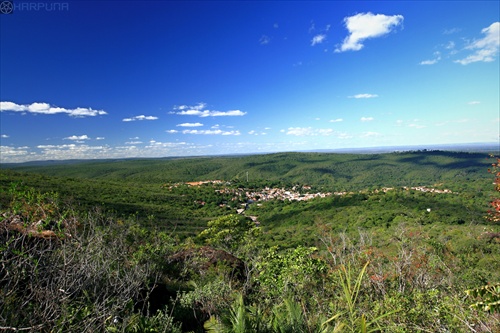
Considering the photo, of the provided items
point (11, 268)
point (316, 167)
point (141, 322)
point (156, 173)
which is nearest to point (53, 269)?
point (11, 268)

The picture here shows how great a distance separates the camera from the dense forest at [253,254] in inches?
139

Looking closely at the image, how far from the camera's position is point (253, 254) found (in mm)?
14641

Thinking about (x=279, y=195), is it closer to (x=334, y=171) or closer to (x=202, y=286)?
(x=334, y=171)

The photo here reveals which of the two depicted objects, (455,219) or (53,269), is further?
(455,219)

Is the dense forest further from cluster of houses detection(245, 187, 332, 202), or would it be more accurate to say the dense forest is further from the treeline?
cluster of houses detection(245, 187, 332, 202)

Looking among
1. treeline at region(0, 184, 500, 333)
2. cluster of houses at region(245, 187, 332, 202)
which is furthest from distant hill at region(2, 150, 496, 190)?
treeline at region(0, 184, 500, 333)

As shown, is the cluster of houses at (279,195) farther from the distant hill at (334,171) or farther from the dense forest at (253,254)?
the distant hill at (334,171)

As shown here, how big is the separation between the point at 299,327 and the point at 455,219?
4629 centimetres

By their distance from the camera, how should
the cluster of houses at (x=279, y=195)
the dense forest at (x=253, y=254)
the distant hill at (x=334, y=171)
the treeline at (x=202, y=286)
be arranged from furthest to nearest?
the distant hill at (x=334, y=171) → the cluster of houses at (x=279, y=195) → the dense forest at (x=253, y=254) → the treeline at (x=202, y=286)

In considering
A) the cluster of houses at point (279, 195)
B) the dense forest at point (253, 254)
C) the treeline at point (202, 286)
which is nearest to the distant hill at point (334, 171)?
the dense forest at point (253, 254)

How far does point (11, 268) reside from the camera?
3150 mm

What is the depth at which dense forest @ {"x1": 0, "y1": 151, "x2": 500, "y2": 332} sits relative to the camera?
354cm

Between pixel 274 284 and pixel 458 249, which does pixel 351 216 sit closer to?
pixel 458 249

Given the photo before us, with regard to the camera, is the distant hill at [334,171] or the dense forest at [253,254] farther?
the distant hill at [334,171]
